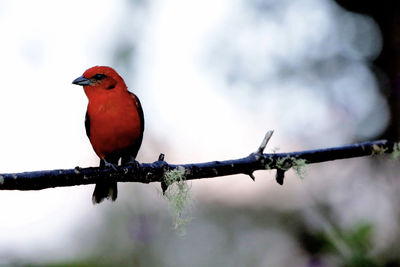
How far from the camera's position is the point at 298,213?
23.8 feet

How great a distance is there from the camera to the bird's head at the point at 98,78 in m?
3.24

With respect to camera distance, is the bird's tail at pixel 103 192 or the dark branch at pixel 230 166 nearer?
the dark branch at pixel 230 166

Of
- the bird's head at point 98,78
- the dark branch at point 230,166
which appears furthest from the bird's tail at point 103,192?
the dark branch at point 230,166

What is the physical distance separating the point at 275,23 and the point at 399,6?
178 cm

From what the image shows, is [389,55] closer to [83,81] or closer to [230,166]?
[83,81]

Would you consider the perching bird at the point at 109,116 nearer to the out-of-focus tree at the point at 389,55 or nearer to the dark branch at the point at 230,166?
the dark branch at the point at 230,166

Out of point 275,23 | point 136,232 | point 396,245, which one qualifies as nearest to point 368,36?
point 275,23

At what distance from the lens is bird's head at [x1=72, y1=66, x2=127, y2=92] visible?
324cm

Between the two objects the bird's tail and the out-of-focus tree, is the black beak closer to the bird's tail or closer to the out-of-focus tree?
the bird's tail

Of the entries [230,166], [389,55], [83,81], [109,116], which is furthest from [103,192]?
[389,55]

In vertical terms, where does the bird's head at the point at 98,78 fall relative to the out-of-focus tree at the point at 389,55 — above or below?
below

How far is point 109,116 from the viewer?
3.14 m

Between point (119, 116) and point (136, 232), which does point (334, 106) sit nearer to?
point (136, 232)

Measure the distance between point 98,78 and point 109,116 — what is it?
0.27 meters
